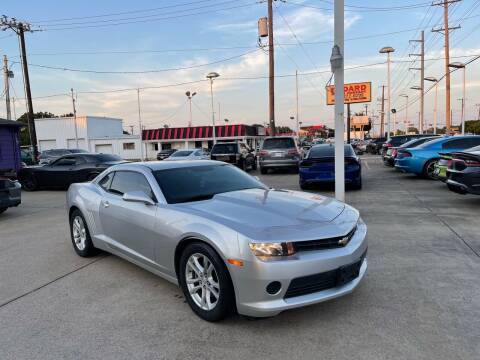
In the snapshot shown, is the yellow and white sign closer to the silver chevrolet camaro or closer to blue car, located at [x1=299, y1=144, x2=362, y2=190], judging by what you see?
blue car, located at [x1=299, y1=144, x2=362, y2=190]

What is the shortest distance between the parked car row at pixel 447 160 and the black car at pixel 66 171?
10.2 m

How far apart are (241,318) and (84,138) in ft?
185

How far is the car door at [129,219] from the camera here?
4.16m

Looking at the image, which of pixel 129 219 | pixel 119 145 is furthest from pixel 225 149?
pixel 119 145

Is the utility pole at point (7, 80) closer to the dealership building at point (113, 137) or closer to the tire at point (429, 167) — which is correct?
the dealership building at point (113, 137)

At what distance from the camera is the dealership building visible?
5397 centimetres

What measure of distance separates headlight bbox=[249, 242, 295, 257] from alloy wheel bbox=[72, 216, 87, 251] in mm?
3423

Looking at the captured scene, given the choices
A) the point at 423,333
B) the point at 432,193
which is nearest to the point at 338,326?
the point at 423,333

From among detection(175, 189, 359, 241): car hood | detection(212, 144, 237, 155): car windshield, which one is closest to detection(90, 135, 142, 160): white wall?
detection(212, 144, 237, 155): car windshield

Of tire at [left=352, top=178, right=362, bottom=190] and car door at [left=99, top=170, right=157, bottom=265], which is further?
tire at [left=352, top=178, right=362, bottom=190]

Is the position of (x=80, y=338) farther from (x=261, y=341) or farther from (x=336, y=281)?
(x=336, y=281)

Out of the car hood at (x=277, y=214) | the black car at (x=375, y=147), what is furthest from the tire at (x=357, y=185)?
the black car at (x=375, y=147)

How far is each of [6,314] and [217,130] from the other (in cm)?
4894

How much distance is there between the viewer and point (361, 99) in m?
45.2
